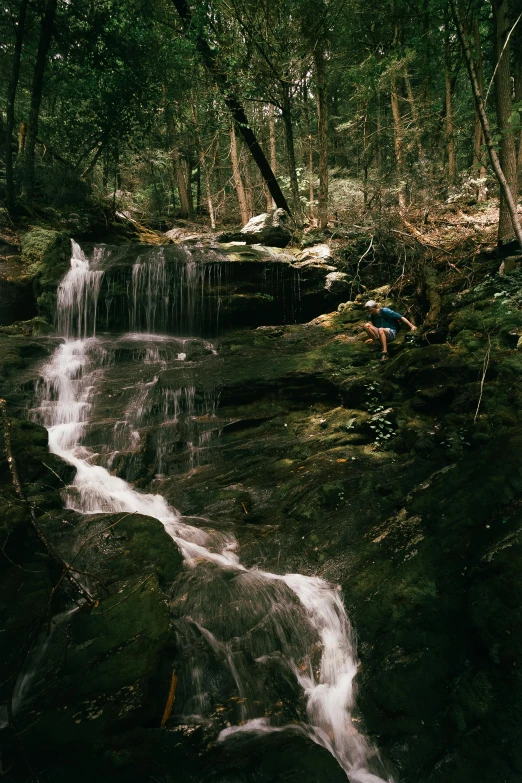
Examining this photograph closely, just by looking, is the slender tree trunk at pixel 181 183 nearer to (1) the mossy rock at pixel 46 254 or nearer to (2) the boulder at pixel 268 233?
(2) the boulder at pixel 268 233

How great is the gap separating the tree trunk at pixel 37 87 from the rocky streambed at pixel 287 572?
31.0 ft

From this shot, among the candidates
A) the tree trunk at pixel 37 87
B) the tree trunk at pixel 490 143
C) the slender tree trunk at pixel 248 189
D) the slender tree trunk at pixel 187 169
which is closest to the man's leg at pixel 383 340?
the tree trunk at pixel 490 143

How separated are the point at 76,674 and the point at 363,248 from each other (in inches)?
452

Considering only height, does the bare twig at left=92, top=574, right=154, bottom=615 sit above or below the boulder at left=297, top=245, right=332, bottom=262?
below

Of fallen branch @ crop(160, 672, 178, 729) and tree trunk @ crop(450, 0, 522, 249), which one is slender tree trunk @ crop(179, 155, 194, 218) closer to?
tree trunk @ crop(450, 0, 522, 249)

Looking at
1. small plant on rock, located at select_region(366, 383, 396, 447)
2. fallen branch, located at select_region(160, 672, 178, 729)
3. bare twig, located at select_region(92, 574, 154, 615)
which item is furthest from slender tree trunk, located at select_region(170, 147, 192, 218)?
fallen branch, located at select_region(160, 672, 178, 729)

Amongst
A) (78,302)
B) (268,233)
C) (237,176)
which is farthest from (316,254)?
(237,176)

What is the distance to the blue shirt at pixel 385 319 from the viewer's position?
862cm

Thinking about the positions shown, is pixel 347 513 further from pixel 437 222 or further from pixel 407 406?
pixel 437 222

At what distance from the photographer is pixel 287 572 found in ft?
14.8

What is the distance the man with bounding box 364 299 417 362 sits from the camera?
27.6 feet

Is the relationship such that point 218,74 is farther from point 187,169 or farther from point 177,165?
point 187,169

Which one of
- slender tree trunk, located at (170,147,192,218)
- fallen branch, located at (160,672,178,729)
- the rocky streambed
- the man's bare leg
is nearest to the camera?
the rocky streambed

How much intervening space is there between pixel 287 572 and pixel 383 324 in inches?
231
